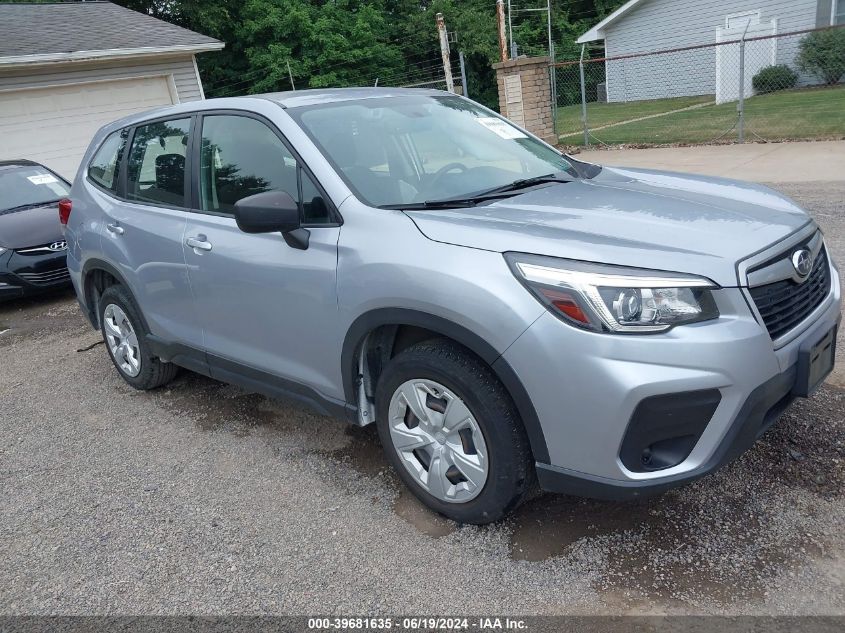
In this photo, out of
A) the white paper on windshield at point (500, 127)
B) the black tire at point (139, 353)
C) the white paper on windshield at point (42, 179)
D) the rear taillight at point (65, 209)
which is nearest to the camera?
the white paper on windshield at point (500, 127)

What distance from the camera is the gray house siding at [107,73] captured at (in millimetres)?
13125

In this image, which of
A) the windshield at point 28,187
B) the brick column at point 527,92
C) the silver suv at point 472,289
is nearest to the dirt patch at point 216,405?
the silver suv at point 472,289

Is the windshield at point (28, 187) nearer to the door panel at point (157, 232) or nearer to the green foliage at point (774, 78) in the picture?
the door panel at point (157, 232)

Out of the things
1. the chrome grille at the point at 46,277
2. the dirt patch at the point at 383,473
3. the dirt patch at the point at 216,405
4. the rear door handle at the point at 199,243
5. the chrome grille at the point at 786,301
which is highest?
the rear door handle at the point at 199,243

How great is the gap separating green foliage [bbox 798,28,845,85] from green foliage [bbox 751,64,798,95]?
40cm

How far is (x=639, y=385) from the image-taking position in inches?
91.4

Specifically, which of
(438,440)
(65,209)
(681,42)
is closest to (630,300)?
(438,440)

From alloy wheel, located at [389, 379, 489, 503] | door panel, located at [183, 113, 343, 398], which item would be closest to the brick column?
door panel, located at [183, 113, 343, 398]

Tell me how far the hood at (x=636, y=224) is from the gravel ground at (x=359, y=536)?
1.06 metres

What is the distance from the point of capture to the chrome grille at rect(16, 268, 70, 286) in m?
7.58

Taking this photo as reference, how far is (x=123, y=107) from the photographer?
14.7 meters

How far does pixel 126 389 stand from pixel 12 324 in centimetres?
309

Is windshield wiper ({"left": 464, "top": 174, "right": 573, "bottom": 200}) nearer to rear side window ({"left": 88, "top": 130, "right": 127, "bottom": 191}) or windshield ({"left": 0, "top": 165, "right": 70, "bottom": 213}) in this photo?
rear side window ({"left": 88, "top": 130, "right": 127, "bottom": 191})

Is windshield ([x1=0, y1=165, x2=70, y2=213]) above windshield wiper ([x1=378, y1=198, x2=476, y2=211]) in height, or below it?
below
